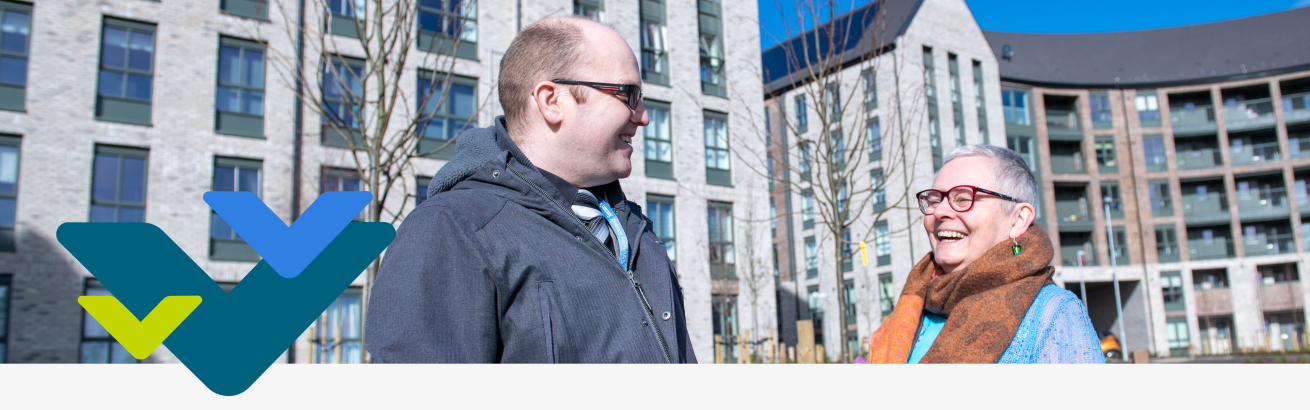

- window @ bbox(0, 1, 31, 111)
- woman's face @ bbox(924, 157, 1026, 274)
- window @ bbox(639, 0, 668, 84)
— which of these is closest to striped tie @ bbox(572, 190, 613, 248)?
woman's face @ bbox(924, 157, 1026, 274)

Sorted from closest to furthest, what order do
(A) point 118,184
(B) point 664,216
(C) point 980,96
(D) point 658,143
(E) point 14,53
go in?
(E) point 14,53
(A) point 118,184
(B) point 664,216
(D) point 658,143
(C) point 980,96

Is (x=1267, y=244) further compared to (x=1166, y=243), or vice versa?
(x=1166, y=243)

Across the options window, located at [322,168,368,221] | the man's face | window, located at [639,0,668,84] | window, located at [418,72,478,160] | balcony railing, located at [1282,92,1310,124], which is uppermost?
balcony railing, located at [1282,92,1310,124]

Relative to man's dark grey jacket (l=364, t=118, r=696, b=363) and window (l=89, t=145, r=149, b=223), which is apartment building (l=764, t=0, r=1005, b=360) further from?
man's dark grey jacket (l=364, t=118, r=696, b=363)

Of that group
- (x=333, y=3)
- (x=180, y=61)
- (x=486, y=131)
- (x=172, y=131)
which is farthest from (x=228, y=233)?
(x=486, y=131)

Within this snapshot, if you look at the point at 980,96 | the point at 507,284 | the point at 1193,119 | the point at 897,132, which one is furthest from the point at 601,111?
the point at 1193,119

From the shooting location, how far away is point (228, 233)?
1798cm

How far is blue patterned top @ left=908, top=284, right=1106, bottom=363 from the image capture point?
2.39 meters

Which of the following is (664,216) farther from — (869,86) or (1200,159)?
(1200,159)

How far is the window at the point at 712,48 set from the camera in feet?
85.8

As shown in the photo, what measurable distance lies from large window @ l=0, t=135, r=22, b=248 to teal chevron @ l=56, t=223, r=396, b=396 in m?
18.8

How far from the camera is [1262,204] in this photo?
1789 inches

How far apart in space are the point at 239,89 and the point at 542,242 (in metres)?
19.3

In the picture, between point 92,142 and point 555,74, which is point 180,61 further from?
point 555,74
